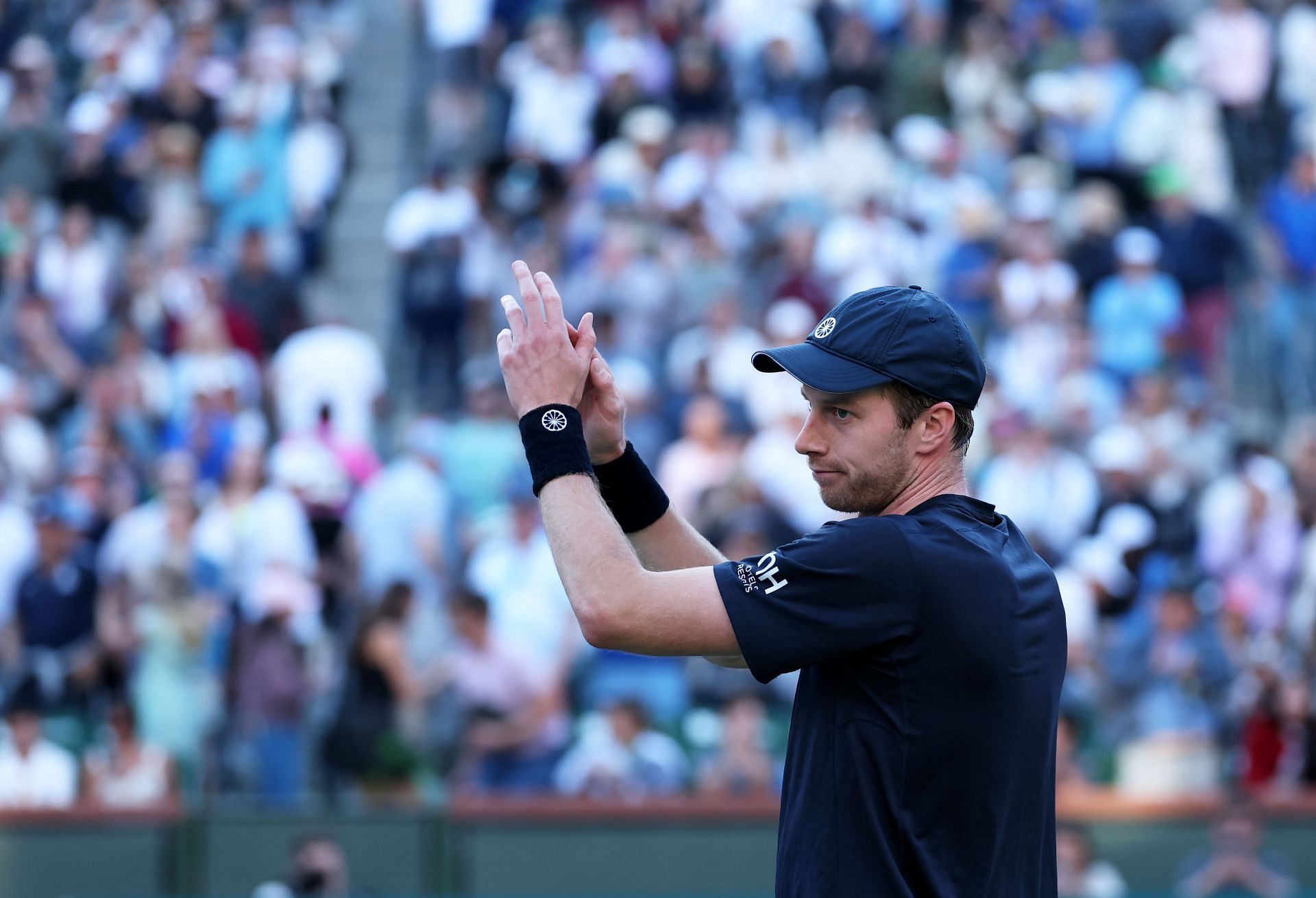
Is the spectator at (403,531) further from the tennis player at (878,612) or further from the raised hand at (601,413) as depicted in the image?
the tennis player at (878,612)

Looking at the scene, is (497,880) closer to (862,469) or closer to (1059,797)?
(1059,797)

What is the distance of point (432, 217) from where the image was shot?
44.9 feet

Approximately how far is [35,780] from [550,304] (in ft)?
25.5

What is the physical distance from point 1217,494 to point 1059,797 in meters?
2.67

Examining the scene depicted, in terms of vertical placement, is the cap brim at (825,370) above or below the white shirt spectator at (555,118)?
below

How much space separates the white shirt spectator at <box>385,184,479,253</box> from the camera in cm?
1359

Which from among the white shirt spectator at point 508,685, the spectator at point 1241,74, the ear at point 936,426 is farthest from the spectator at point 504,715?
the spectator at point 1241,74

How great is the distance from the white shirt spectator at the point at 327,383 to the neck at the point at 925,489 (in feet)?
29.6

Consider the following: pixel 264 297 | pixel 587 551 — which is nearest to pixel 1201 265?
pixel 264 297

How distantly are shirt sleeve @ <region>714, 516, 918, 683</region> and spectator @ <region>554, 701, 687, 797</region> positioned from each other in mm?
6939

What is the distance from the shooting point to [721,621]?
3.10 m

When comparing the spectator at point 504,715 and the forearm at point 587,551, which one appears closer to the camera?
the forearm at point 587,551

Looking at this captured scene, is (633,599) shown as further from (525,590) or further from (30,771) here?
(30,771)

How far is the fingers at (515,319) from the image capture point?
3375mm
